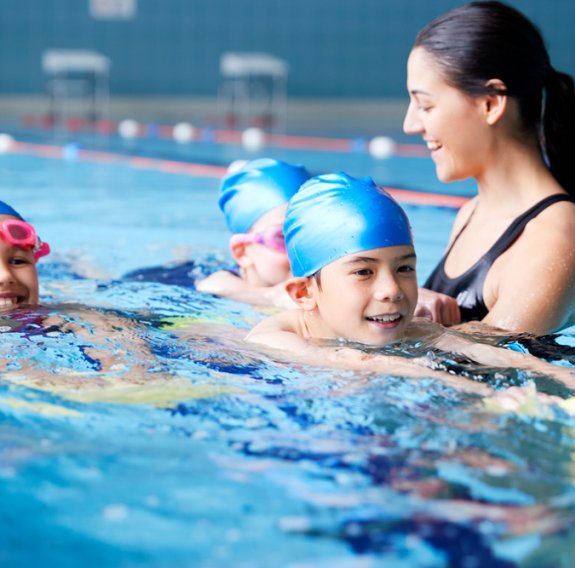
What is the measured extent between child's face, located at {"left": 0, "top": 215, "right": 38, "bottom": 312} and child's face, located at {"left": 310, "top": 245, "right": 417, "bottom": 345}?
95 centimetres

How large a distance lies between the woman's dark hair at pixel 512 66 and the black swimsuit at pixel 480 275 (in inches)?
7.0

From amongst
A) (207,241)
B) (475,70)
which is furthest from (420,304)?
(207,241)

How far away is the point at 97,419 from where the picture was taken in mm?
2029

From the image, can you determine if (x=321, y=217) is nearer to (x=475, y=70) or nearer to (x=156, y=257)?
(x=475, y=70)

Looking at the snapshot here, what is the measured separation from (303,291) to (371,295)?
0.30 meters

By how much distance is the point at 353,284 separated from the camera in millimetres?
2490

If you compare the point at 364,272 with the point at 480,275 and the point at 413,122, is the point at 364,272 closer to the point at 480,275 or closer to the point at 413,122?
the point at 480,275

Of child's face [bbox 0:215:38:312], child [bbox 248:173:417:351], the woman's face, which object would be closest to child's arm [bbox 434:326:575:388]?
child [bbox 248:173:417:351]

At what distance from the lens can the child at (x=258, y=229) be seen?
3.71 meters

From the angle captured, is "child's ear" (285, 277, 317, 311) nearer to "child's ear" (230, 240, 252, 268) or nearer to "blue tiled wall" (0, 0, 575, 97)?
"child's ear" (230, 240, 252, 268)

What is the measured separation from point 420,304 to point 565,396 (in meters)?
0.84

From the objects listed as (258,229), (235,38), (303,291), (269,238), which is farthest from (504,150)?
(235,38)

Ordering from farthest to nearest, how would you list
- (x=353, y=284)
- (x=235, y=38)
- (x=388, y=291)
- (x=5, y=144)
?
(x=235, y=38) → (x=5, y=144) → (x=353, y=284) → (x=388, y=291)

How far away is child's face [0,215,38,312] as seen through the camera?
112 inches
